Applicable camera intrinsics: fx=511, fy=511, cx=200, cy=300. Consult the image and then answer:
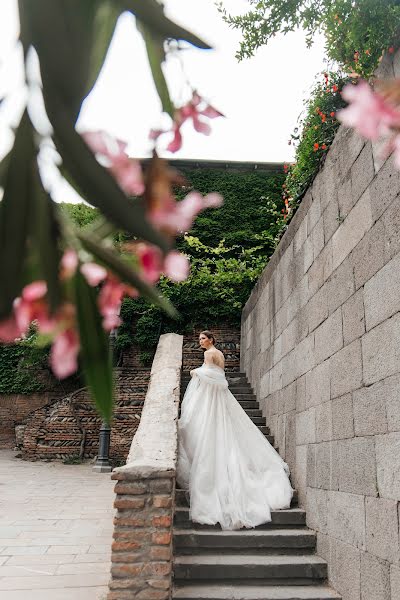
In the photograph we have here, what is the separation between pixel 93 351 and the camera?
0.50 m

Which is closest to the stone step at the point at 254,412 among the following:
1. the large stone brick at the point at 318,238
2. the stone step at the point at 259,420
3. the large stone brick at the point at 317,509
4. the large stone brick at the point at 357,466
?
the stone step at the point at 259,420

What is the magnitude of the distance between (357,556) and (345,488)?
1.34 ft

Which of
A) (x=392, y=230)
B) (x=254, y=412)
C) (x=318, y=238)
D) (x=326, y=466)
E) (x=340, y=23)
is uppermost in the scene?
(x=340, y=23)

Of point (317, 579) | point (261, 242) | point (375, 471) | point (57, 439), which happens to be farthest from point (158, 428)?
point (261, 242)

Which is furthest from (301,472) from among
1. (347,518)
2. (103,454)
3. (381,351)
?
(103,454)

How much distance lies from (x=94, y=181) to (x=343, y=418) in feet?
10.8

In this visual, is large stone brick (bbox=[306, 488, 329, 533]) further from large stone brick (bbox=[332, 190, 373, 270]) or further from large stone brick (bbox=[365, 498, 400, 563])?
large stone brick (bbox=[332, 190, 373, 270])

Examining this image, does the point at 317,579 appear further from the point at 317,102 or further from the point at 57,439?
the point at 57,439

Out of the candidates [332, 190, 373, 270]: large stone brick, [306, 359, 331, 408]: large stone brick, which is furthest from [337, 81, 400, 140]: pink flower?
[306, 359, 331, 408]: large stone brick

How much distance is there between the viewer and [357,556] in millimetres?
3066

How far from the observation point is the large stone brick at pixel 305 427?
418cm

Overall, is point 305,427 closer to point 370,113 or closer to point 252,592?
point 252,592

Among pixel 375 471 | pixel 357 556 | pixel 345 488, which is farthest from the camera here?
pixel 345 488

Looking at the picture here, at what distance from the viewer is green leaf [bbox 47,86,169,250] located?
456 mm
